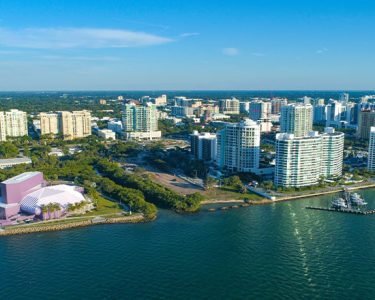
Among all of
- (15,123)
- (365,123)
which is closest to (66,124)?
(15,123)

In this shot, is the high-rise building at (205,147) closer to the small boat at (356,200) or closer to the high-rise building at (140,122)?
the small boat at (356,200)

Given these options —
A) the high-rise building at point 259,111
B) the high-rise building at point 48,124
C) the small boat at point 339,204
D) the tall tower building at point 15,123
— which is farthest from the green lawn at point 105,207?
the high-rise building at point 259,111

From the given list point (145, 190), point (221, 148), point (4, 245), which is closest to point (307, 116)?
point (221, 148)

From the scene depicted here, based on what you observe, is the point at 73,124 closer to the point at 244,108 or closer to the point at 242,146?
the point at 242,146

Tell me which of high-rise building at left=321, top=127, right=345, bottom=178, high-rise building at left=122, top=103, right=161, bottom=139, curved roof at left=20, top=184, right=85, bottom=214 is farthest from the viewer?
high-rise building at left=122, top=103, right=161, bottom=139

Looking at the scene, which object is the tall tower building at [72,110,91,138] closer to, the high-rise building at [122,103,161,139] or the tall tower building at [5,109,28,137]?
the high-rise building at [122,103,161,139]

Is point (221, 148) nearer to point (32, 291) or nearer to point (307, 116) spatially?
point (307, 116)

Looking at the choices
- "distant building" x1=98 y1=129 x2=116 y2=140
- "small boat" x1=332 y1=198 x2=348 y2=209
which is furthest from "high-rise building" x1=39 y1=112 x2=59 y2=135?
"small boat" x1=332 y1=198 x2=348 y2=209
